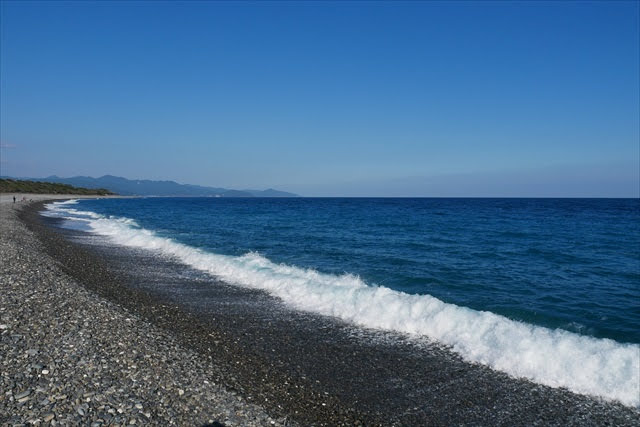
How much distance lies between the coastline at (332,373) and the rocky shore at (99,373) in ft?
0.62

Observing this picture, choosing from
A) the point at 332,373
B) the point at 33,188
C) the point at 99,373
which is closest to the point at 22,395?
the point at 99,373

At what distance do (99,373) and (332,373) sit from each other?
4592 millimetres

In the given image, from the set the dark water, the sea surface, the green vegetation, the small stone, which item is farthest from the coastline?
the green vegetation

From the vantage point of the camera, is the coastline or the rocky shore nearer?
the rocky shore

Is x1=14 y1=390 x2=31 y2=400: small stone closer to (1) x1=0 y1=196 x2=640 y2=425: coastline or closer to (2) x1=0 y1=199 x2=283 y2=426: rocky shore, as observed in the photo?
(2) x1=0 y1=199 x2=283 y2=426: rocky shore

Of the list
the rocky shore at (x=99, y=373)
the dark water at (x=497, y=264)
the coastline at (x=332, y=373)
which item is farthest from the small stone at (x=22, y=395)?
the dark water at (x=497, y=264)

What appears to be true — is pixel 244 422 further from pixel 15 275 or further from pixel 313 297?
pixel 15 275

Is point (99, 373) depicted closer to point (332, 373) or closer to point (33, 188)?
point (332, 373)

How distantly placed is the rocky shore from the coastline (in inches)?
7.5

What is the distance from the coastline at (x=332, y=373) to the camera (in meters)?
7.56

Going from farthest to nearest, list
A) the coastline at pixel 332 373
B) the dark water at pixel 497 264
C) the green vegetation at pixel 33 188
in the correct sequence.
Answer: the green vegetation at pixel 33 188, the dark water at pixel 497 264, the coastline at pixel 332 373

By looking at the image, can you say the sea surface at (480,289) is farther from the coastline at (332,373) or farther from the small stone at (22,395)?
the small stone at (22,395)

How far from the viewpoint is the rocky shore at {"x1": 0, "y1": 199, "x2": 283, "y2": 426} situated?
641 cm

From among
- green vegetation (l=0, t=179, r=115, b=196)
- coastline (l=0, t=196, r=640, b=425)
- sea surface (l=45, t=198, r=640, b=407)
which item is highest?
green vegetation (l=0, t=179, r=115, b=196)
